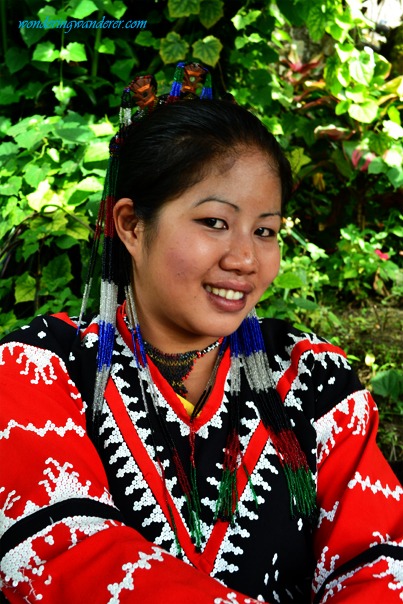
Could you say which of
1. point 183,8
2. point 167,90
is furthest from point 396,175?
point 167,90

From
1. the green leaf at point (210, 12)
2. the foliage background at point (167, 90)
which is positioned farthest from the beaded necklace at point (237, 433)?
the green leaf at point (210, 12)

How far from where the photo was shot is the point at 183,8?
9.23ft

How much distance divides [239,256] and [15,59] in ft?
6.73

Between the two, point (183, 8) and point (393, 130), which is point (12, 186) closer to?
point (183, 8)

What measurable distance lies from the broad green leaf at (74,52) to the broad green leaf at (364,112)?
141 cm

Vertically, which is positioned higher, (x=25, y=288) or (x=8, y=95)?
(x=8, y=95)

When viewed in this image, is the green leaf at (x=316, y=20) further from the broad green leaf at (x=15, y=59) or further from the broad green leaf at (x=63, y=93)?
the broad green leaf at (x=15, y=59)

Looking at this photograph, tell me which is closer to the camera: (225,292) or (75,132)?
(225,292)

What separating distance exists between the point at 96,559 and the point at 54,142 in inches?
79.6

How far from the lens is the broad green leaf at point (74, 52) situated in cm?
288

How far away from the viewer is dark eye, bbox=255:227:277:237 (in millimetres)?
1463

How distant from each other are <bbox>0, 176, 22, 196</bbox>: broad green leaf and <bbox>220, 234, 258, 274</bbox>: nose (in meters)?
1.57

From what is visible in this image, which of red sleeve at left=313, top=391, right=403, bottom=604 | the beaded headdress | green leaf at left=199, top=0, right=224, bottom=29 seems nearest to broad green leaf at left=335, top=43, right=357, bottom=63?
green leaf at left=199, top=0, right=224, bottom=29

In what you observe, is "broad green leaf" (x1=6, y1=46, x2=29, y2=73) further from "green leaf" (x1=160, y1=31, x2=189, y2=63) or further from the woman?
the woman
